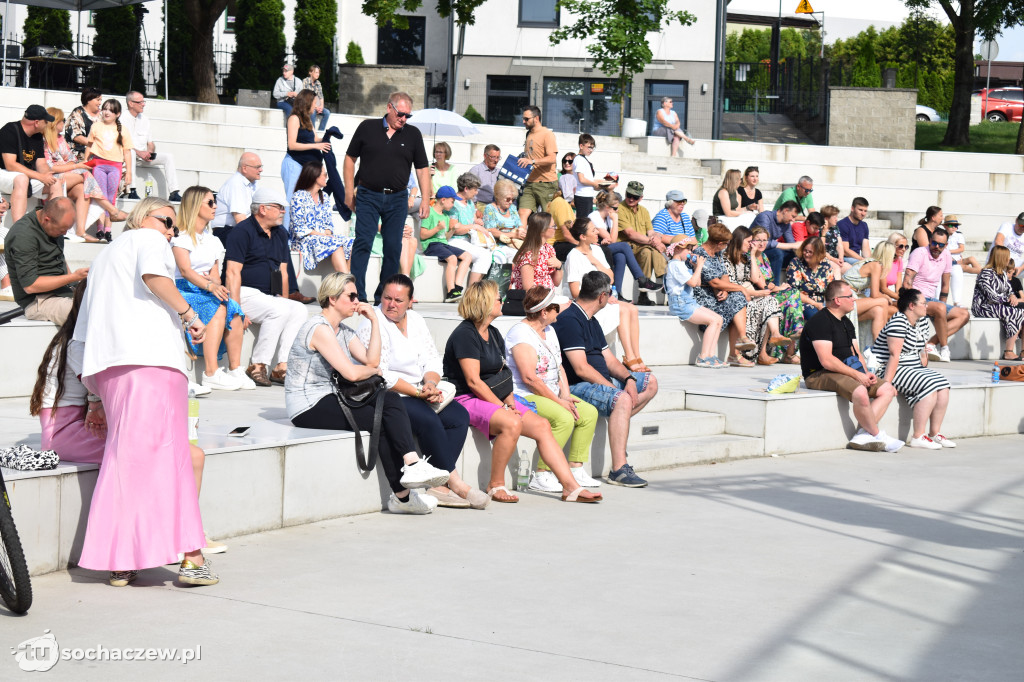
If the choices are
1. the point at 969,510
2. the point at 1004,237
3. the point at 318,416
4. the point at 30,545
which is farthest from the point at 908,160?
the point at 30,545

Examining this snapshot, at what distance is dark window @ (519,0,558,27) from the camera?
37750 millimetres

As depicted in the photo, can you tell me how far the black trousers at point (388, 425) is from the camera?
24.8 feet

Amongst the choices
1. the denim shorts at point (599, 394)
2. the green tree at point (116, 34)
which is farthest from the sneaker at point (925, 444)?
the green tree at point (116, 34)

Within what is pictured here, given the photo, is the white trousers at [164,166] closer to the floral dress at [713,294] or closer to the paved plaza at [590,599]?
the floral dress at [713,294]

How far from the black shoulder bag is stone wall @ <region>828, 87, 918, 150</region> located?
21000mm

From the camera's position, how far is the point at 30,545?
584 cm

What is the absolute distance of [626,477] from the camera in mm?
9062

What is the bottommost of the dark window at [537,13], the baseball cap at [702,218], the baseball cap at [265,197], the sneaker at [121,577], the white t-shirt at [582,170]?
the sneaker at [121,577]

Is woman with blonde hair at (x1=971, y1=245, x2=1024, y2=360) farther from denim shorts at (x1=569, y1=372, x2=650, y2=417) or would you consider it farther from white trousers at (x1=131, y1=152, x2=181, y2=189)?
white trousers at (x1=131, y1=152, x2=181, y2=189)

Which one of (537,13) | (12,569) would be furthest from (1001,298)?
(537,13)

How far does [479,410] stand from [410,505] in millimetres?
973

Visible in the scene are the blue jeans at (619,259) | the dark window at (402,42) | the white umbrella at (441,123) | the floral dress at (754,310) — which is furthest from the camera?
the dark window at (402,42)

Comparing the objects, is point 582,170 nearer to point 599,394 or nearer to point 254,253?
point 254,253

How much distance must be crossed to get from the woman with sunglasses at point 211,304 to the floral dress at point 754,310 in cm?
566
